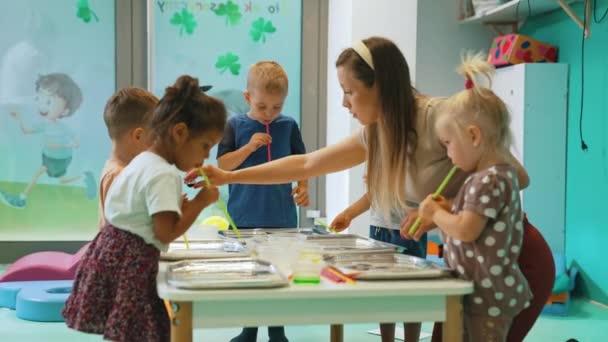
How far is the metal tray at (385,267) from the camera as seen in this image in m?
1.38

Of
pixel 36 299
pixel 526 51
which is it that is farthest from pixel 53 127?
pixel 526 51

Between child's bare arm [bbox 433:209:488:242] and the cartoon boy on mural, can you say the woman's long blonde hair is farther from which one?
the cartoon boy on mural

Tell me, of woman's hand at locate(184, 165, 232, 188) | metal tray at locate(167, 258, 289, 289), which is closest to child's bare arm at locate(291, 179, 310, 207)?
woman's hand at locate(184, 165, 232, 188)

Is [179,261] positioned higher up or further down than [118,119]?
further down

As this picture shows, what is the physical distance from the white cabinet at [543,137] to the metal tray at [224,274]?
2.59 metres

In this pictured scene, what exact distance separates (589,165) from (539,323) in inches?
35.6

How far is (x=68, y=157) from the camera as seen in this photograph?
14.9 feet

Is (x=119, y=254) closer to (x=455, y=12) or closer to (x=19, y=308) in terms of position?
(x=19, y=308)

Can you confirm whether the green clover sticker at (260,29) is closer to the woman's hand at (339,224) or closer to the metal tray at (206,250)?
the woman's hand at (339,224)

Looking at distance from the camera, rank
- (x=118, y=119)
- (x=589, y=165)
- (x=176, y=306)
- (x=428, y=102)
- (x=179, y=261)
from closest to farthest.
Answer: (x=176, y=306), (x=179, y=261), (x=428, y=102), (x=118, y=119), (x=589, y=165)

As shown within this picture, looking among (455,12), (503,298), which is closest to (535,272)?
(503,298)

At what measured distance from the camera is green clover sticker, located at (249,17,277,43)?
4617 mm

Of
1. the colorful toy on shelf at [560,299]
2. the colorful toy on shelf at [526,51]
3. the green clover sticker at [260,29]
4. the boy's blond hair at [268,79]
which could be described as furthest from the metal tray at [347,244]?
the green clover sticker at [260,29]

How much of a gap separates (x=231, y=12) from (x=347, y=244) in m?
3.03
